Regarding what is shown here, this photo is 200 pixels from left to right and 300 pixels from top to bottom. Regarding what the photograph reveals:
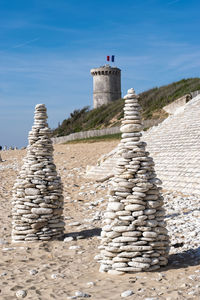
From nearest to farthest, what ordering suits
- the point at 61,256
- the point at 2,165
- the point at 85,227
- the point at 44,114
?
the point at 61,256 → the point at 44,114 → the point at 85,227 → the point at 2,165

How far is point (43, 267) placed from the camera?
22.7ft

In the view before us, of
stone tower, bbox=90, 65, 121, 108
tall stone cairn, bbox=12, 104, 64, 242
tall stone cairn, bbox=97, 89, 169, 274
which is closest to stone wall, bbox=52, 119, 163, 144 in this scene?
stone tower, bbox=90, 65, 121, 108

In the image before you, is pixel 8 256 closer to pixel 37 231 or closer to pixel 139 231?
pixel 37 231

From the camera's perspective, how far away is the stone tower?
56469 mm

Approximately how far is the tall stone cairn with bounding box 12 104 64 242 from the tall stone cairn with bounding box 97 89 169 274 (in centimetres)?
253

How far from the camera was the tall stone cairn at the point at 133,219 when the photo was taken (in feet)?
19.9

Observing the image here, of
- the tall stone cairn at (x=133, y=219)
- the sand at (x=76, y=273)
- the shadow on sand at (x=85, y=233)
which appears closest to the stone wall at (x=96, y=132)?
the sand at (x=76, y=273)

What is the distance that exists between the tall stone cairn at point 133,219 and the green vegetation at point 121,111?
2827 cm

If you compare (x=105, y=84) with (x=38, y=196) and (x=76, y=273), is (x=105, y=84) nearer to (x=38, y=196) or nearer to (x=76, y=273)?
(x=38, y=196)

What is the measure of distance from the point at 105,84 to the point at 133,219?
51464 mm

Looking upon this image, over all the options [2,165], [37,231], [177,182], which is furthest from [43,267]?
[2,165]

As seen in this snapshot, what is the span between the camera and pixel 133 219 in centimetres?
613

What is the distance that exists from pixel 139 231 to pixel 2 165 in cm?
1977

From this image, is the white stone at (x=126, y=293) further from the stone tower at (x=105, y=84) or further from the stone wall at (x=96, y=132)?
the stone tower at (x=105, y=84)
